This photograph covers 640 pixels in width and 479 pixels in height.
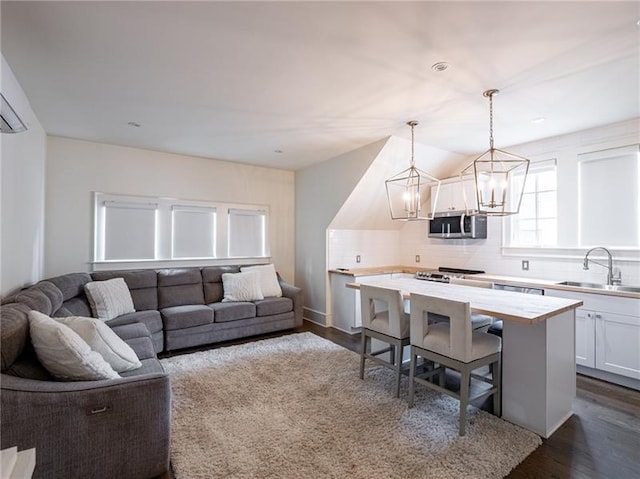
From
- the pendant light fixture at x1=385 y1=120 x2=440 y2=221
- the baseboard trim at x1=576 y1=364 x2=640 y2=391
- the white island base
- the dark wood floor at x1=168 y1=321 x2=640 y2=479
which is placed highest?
the pendant light fixture at x1=385 y1=120 x2=440 y2=221

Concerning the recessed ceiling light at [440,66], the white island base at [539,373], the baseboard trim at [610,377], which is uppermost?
the recessed ceiling light at [440,66]

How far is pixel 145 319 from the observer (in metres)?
3.56

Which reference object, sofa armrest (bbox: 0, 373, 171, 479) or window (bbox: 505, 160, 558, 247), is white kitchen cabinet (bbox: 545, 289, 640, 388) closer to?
window (bbox: 505, 160, 558, 247)

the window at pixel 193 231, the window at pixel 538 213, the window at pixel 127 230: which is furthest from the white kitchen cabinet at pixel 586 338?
the window at pixel 127 230

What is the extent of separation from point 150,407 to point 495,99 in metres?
3.55

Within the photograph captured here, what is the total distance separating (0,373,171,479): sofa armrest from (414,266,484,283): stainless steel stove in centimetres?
365

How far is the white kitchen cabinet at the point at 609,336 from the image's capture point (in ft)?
9.32

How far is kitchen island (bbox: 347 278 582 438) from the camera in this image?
2.17m

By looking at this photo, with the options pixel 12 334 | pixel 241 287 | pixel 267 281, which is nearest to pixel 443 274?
pixel 267 281

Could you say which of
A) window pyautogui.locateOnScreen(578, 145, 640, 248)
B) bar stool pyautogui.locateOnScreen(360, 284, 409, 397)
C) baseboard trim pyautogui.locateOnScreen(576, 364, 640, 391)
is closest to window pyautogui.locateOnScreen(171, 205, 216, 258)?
bar stool pyautogui.locateOnScreen(360, 284, 409, 397)

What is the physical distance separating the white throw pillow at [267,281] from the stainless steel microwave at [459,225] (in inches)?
101

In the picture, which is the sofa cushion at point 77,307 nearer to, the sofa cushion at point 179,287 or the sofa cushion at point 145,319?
the sofa cushion at point 145,319

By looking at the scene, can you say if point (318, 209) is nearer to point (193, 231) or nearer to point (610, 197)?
point (193, 231)

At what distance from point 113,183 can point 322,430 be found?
13.2 ft
